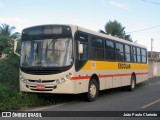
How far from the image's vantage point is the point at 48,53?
1239 centimetres

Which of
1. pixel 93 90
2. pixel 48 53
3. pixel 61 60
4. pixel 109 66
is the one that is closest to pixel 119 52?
pixel 109 66

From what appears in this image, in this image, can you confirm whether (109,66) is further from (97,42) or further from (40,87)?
(40,87)

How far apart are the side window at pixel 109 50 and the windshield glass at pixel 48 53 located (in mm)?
3714

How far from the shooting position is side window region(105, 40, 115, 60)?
15721 mm

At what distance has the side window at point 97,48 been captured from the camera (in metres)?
14.2

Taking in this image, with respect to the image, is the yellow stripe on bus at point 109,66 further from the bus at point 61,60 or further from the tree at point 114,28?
the tree at point 114,28

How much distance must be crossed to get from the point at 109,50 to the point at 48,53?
451cm

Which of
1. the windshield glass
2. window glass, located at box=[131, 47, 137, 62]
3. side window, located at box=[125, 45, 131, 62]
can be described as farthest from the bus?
window glass, located at box=[131, 47, 137, 62]

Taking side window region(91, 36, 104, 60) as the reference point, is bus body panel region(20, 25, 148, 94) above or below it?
below

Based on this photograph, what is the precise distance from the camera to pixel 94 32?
14.5 m

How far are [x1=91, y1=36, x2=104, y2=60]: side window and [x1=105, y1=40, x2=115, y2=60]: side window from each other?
2.03ft

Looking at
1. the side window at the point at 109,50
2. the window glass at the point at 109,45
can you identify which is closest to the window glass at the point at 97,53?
the side window at the point at 109,50

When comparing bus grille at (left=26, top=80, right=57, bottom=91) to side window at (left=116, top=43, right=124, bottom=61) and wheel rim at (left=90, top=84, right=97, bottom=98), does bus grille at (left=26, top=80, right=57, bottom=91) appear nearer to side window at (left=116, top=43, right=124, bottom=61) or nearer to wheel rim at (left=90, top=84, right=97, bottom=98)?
wheel rim at (left=90, top=84, right=97, bottom=98)

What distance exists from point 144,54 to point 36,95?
1274 centimetres
